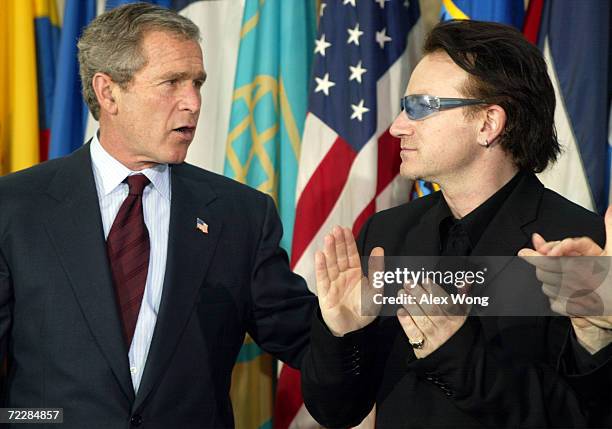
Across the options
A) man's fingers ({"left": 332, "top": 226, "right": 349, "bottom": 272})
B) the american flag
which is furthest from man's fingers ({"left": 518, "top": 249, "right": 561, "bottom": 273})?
the american flag

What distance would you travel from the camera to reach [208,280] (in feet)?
8.17

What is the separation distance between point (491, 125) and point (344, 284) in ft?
1.85

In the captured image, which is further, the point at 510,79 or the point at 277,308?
the point at 277,308

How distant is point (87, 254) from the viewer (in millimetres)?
2371

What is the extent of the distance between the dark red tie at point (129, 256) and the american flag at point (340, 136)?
0.97 m

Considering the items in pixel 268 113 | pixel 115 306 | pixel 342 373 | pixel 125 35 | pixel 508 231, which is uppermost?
pixel 125 35

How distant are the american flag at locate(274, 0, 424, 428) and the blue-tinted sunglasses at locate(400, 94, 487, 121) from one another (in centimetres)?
111

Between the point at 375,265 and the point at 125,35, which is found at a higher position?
the point at 125,35

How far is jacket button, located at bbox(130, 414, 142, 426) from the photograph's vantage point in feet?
7.52

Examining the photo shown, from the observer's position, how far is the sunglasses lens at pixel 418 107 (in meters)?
2.21

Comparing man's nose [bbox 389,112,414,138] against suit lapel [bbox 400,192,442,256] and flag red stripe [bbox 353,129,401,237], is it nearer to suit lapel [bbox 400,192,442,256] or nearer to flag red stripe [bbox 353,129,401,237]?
suit lapel [bbox 400,192,442,256]

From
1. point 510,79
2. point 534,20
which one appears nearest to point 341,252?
point 510,79

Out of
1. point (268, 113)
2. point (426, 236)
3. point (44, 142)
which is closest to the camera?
point (426, 236)

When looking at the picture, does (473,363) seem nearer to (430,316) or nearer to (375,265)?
(430,316)
